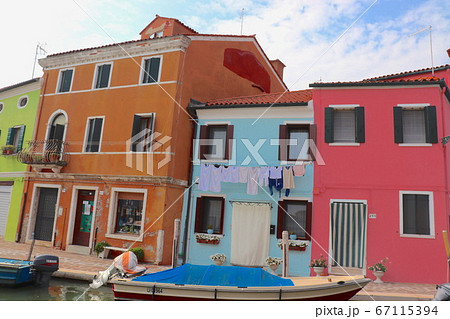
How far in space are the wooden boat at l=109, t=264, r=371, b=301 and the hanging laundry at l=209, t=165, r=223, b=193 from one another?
5032 mm

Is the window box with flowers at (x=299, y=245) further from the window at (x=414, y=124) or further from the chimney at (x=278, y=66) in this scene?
the chimney at (x=278, y=66)

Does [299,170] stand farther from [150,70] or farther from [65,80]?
[65,80]

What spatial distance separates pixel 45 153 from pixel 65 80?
3810 mm

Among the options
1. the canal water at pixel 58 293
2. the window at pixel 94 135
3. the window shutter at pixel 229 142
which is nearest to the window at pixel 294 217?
the window shutter at pixel 229 142

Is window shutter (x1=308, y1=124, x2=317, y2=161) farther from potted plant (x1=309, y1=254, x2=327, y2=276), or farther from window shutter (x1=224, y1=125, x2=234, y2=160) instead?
potted plant (x1=309, y1=254, x2=327, y2=276)

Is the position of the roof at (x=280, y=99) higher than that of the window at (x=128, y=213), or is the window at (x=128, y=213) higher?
the roof at (x=280, y=99)

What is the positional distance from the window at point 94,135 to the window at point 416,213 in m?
12.5

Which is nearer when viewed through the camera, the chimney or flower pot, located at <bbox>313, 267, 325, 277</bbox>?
flower pot, located at <bbox>313, 267, 325, 277</bbox>

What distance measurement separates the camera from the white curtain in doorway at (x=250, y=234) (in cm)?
1363

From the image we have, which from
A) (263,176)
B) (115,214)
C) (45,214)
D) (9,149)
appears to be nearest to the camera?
(263,176)

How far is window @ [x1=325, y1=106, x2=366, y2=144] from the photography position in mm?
13242

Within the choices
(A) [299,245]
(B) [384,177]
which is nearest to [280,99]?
(B) [384,177]

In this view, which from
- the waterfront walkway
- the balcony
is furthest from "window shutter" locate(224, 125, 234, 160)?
the balcony

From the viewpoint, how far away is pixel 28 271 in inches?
419
